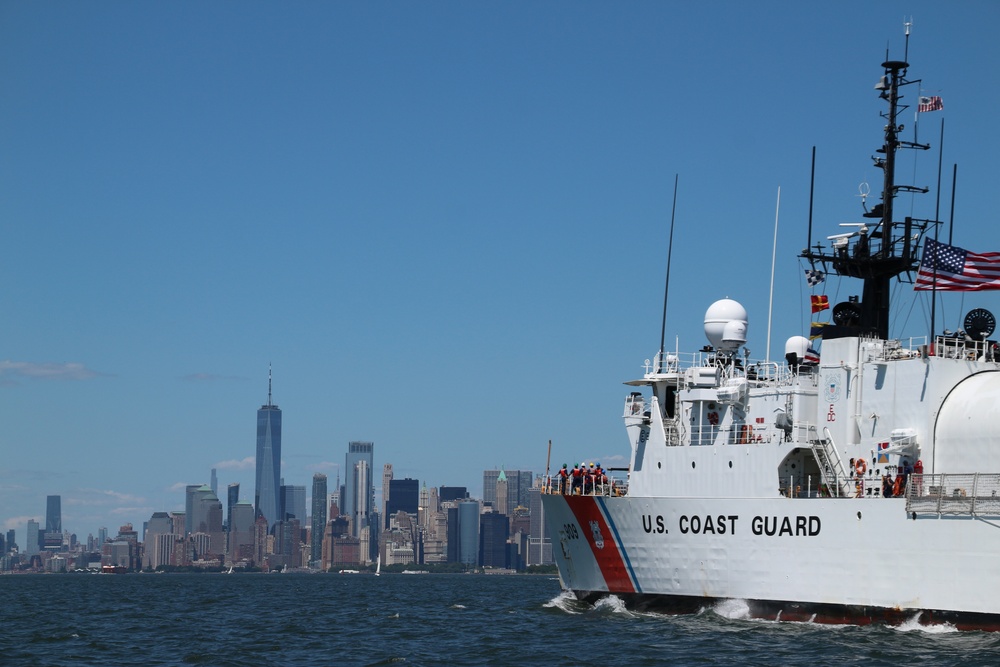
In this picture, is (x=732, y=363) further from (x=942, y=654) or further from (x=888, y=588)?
(x=942, y=654)

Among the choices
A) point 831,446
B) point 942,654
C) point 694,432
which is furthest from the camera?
point 694,432

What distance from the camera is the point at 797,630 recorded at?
101 feet

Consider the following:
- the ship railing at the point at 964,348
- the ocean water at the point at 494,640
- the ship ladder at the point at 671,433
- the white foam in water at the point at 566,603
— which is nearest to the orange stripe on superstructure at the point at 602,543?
the ocean water at the point at 494,640

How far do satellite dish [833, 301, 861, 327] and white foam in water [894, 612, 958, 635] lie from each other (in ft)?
27.2

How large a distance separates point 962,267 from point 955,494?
252 inches

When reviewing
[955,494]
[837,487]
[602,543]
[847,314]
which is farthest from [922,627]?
[602,543]

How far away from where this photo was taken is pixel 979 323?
32375 mm

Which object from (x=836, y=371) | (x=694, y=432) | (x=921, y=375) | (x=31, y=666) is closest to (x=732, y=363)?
(x=694, y=432)

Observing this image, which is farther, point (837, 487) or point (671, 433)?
point (671, 433)

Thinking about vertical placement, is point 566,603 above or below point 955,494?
below

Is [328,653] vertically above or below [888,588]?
below

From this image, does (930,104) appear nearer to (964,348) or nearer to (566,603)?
A: (964,348)

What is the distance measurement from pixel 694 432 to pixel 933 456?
8.50 meters

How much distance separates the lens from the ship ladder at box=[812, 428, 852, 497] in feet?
107
